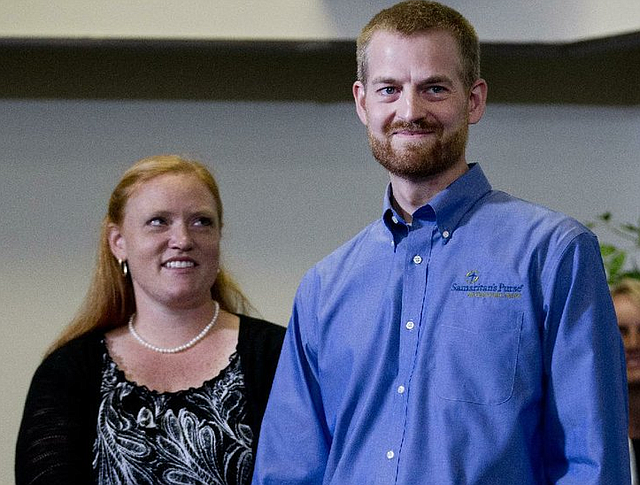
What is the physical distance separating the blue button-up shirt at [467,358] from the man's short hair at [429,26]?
19cm

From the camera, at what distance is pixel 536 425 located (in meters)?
1.78

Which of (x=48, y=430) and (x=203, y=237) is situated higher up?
(x=203, y=237)

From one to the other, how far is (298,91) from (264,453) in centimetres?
233

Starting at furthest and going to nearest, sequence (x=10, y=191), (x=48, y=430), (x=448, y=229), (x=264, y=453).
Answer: (x=10, y=191)
(x=48, y=430)
(x=264, y=453)
(x=448, y=229)

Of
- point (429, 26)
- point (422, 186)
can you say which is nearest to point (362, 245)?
point (422, 186)

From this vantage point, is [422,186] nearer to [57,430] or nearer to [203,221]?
[203,221]

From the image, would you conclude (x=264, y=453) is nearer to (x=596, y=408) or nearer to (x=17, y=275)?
(x=596, y=408)

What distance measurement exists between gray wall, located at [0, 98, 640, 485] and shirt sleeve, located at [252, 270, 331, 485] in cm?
207

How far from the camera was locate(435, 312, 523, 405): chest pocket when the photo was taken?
176 cm

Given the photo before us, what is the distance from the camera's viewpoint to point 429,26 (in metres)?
1.89

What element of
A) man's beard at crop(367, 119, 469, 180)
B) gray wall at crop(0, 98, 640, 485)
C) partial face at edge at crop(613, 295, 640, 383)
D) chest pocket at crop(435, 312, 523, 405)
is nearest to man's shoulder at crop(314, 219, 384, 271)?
man's beard at crop(367, 119, 469, 180)

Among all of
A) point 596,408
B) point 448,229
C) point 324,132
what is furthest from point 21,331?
point 596,408

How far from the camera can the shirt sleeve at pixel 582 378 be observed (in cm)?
171

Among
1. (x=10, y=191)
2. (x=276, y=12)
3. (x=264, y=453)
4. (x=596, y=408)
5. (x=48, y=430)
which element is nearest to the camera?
(x=596, y=408)
